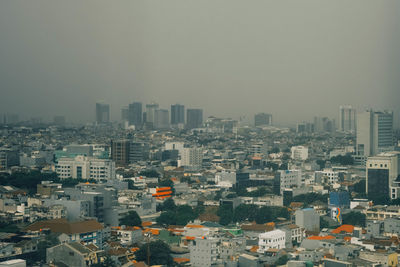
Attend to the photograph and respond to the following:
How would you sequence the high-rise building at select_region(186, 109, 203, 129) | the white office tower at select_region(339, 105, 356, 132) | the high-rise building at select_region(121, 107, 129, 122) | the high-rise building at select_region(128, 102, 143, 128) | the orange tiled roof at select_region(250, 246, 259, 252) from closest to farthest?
the orange tiled roof at select_region(250, 246, 259, 252)
the white office tower at select_region(339, 105, 356, 132)
the high-rise building at select_region(121, 107, 129, 122)
the high-rise building at select_region(128, 102, 143, 128)
the high-rise building at select_region(186, 109, 203, 129)

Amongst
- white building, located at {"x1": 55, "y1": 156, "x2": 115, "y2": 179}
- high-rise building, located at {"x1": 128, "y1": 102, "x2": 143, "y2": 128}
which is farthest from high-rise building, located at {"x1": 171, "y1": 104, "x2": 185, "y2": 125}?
white building, located at {"x1": 55, "y1": 156, "x2": 115, "y2": 179}

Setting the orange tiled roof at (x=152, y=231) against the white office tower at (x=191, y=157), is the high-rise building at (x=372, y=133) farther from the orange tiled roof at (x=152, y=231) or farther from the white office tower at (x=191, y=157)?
the orange tiled roof at (x=152, y=231)

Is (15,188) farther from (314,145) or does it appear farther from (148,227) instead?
(314,145)

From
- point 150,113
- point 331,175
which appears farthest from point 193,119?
point 331,175

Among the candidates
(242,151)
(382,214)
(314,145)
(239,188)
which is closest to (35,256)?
(382,214)

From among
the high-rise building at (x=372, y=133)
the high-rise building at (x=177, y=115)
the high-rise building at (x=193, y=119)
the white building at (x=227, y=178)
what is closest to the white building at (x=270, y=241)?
the white building at (x=227, y=178)

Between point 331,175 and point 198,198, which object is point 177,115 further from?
point 198,198

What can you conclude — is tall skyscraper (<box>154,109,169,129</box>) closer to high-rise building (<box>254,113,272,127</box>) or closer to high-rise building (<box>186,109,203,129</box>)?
high-rise building (<box>186,109,203,129</box>)
